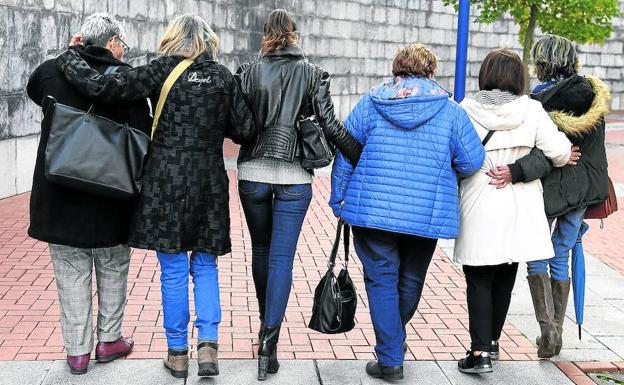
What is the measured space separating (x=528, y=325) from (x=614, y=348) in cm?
55

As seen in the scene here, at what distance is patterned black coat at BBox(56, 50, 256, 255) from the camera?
424 centimetres

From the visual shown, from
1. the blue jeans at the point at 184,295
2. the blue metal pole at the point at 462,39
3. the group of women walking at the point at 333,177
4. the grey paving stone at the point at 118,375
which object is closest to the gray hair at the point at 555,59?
the group of women walking at the point at 333,177

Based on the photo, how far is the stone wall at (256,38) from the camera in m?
9.30

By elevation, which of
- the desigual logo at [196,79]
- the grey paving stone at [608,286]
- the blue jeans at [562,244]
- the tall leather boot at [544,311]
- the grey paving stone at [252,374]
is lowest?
the grey paving stone at [608,286]

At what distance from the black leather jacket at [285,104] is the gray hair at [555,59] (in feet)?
3.75

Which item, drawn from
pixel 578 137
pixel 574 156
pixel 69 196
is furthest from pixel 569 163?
pixel 69 196

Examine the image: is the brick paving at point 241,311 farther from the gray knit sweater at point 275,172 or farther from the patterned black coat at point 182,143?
the gray knit sweater at point 275,172

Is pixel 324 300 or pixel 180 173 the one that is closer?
pixel 180 173

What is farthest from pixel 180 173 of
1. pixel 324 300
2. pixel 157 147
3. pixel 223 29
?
pixel 223 29

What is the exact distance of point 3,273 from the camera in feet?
21.4

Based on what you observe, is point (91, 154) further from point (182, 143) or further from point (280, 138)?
point (280, 138)

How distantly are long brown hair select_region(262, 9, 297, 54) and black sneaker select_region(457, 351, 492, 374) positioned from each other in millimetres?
1756

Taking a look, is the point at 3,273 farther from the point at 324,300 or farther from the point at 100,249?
the point at 324,300

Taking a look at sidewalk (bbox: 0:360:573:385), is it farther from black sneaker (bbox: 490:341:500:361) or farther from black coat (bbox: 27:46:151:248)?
black coat (bbox: 27:46:151:248)
